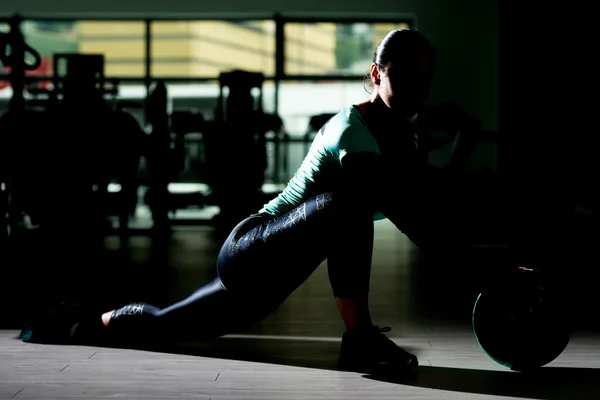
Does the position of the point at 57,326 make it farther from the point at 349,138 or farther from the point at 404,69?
the point at 404,69

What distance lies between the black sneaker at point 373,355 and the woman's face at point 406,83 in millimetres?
523

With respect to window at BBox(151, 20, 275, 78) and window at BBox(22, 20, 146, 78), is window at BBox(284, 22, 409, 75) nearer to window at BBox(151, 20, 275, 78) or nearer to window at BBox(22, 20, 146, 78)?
window at BBox(151, 20, 275, 78)

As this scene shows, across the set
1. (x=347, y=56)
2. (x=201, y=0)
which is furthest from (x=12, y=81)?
(x=347, y=56)

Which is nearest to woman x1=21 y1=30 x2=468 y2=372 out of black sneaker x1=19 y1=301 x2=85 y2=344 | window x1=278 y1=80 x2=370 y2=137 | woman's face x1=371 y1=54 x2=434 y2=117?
woman's face x1=371 y1=54 x2=434 y2=117

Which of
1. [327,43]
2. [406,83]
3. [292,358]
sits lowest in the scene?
[292,358]

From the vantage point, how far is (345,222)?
1774mm

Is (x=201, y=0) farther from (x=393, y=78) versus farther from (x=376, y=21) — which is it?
(x=393, y=78)

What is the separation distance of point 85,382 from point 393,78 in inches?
36.6

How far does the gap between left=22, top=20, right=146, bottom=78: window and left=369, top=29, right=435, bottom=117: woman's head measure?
8.20 m

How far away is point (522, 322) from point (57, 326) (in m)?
1.20

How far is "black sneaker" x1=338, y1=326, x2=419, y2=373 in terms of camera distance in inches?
73.2

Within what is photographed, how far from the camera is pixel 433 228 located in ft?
5.24

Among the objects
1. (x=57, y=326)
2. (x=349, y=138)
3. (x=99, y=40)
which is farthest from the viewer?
(x=99, y=40)

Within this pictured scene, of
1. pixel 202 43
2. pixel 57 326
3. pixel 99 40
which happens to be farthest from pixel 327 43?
pixel 57 326
